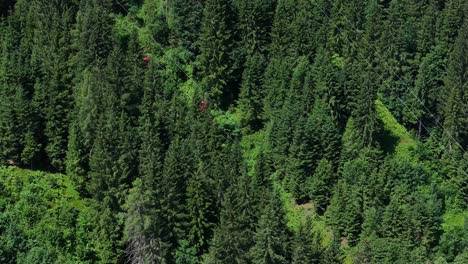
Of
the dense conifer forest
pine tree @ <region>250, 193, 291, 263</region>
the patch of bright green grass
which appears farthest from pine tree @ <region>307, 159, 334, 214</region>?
pine tree @ <region>250, 193, 291, 263</region>

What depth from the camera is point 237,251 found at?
3666 inches

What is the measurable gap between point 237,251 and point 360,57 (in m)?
45.0

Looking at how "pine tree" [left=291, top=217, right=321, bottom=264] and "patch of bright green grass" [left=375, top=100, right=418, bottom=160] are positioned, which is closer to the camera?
"pine tree" [left=291, top=217, right=321, bottom=264]

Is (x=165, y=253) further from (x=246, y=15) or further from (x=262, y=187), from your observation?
(x=246, y=15)

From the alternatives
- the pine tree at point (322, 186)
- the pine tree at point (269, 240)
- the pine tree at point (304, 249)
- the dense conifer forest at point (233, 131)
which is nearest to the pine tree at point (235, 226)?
the dense conifer forest at point (233, 131)

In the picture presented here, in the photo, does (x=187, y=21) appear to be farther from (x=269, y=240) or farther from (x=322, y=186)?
(x=269, y=240)

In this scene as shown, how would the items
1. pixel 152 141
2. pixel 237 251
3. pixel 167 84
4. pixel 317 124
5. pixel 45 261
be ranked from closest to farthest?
1. pixel 45 261
2. pixel 237 251
3. pixel 152 141
4. pixel 317 124
5. pixel 167 84

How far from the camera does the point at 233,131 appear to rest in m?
122

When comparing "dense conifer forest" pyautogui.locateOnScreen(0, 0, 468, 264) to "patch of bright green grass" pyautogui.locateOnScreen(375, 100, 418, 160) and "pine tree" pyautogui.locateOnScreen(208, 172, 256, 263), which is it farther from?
"patch of bright green grass" pyautogui.locateOnScreen(375, 100, 418, 160)

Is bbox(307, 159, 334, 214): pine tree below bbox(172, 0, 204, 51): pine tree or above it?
below

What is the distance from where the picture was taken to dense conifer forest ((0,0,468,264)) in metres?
96.4

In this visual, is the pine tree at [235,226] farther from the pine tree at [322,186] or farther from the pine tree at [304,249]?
the pine tree at [322,186]

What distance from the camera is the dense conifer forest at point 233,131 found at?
9638 centimetres

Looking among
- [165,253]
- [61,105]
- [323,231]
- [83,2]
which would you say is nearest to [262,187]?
[323,231]
